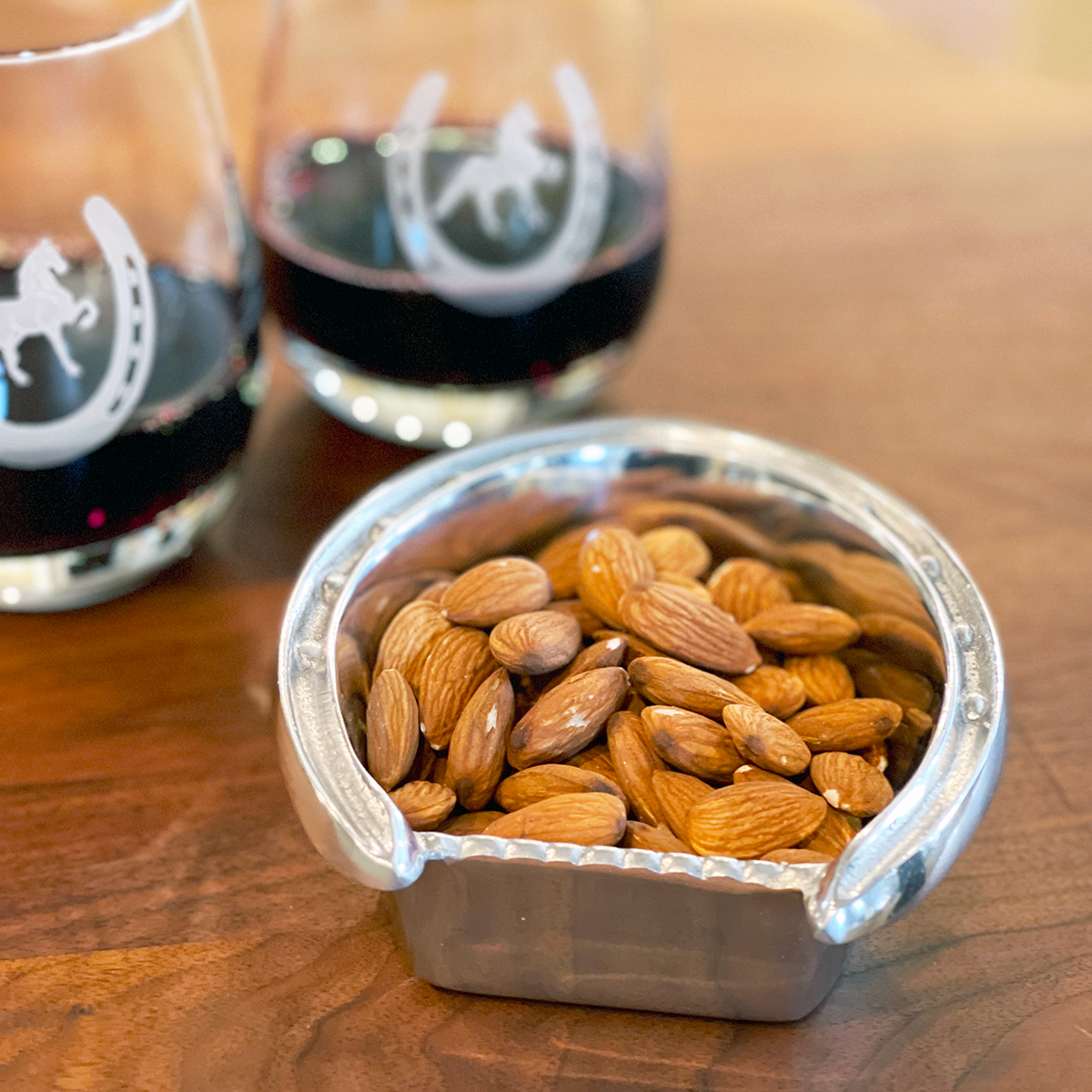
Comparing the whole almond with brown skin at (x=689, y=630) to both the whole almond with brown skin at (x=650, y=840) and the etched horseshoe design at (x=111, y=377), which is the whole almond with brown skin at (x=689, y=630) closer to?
the whole almond with brown skin at (x=650, y=840)

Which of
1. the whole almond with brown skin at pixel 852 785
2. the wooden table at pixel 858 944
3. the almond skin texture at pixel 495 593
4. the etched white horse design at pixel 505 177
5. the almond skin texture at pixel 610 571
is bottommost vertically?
the wooden table at pixel 858 944

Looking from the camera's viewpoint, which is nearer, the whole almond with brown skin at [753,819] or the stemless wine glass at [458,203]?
the whole almond with brown skin at [753,819]

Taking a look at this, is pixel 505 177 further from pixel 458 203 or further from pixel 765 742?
pixel 765 742

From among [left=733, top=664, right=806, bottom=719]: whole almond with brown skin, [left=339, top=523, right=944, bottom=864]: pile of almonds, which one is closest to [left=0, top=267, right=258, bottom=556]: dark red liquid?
[left=339, top=523, right=944, bottom=864]: pile of almonds

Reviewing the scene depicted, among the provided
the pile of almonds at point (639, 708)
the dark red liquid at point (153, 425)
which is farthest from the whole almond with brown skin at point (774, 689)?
the dark red liquid at point (153, 425)

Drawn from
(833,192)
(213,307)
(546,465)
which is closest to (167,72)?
(213,307)

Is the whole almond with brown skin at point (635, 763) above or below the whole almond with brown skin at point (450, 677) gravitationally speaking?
below

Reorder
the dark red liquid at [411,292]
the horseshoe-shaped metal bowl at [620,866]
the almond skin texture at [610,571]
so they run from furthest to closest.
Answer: the dark red liquid at [411,292]
the almond skin texture at [610,571]
the horseshoe-shaped metal bowl at [620,866]
